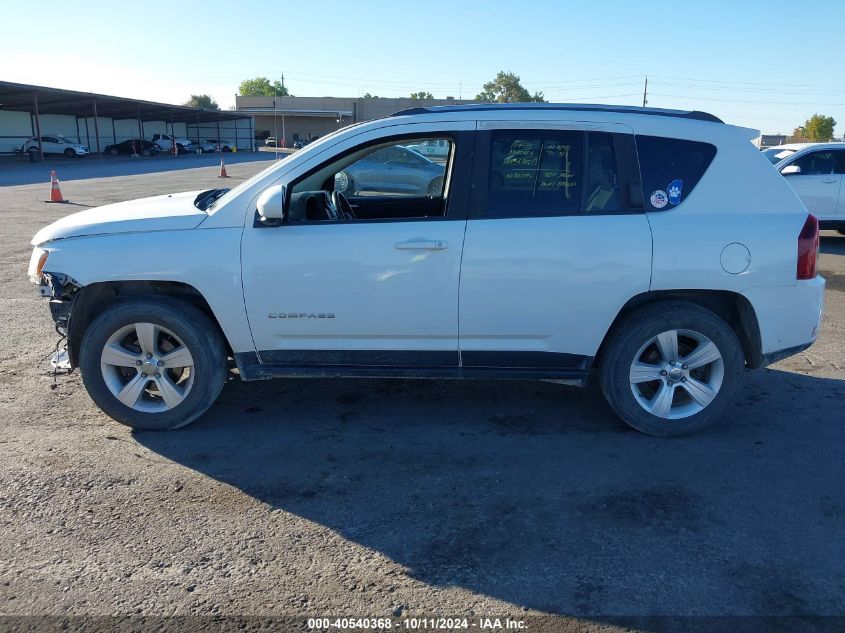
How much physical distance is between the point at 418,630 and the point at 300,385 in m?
2.84

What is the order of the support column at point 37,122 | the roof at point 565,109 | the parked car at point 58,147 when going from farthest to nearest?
the parked car at point 58,147, the support column at point 37,122, the roof at point 565,109

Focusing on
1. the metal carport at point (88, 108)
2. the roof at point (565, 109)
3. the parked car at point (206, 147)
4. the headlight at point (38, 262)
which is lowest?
the headlight at point (38, 262)

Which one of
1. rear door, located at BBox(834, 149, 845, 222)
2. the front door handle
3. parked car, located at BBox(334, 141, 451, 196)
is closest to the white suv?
the front door handle

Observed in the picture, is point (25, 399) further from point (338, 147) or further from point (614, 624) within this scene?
point (614, 624)

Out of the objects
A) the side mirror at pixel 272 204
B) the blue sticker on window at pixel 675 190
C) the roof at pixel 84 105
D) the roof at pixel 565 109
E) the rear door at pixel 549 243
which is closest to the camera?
the side mirror at pixel 272 204

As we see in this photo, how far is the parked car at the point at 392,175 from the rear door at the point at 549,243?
0.90 metres

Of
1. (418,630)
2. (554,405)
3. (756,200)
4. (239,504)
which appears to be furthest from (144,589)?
(756,200)

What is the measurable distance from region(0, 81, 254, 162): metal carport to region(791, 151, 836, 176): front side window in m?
37.3

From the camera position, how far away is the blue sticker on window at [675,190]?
4227 mm

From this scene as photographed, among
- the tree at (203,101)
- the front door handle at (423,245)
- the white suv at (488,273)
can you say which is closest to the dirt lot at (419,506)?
the white suv at (488,273)

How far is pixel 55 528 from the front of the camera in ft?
11.0

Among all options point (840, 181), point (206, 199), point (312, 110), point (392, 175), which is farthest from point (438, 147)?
point (312, 110)

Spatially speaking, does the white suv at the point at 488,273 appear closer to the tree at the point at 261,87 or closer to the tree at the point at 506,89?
the tree at the point at 506,89

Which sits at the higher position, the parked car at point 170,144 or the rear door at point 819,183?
the parked car at point 170,144
